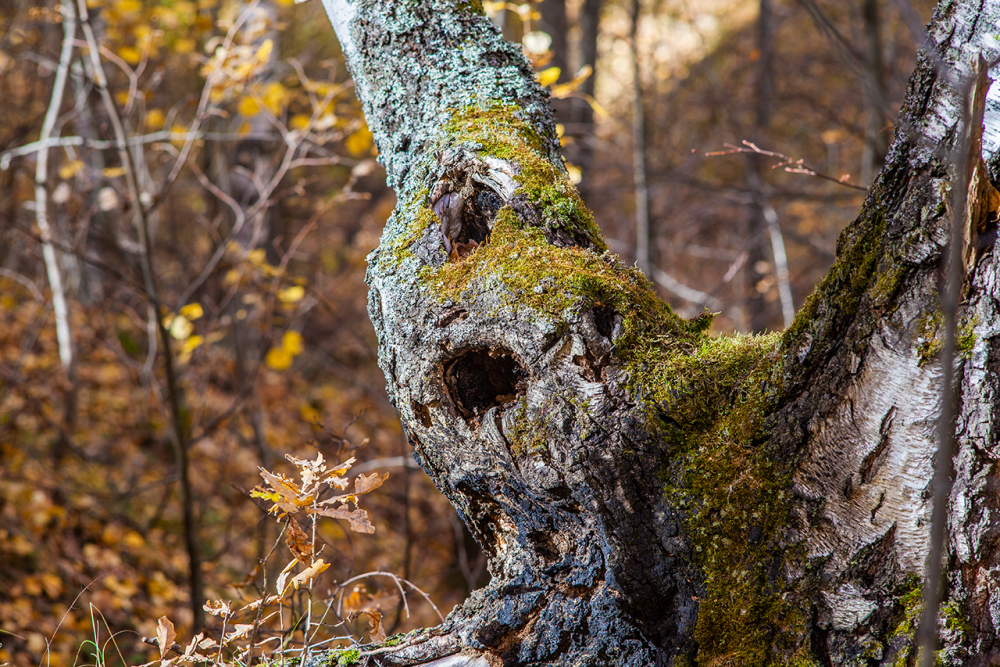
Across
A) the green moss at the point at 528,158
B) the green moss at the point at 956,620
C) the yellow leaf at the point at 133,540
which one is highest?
the green moss at the point at 528,158

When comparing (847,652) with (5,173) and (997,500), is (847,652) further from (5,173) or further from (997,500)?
(5,173)

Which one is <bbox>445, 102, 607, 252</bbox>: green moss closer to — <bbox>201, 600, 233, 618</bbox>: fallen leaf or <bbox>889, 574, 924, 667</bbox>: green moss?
<bbox>889, 574, 924, 667</bbox>: green moss

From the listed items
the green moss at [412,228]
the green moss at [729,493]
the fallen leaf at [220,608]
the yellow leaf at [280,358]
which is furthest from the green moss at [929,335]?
the yellow leaf at [280,358]

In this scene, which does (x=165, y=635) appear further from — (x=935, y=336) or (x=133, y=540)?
(x=133, y=540)

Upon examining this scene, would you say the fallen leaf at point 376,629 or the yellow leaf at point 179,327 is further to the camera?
the yellow leaf at point 179,327

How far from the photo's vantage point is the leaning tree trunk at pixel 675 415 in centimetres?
112

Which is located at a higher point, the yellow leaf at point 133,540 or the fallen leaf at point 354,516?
the fallen leaf at point 354,516

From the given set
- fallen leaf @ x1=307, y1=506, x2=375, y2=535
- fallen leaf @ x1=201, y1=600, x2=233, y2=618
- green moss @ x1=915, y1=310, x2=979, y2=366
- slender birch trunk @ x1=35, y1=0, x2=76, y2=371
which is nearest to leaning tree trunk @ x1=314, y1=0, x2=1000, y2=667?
green moss @ x1=915, y1=310, x2=979, y2=366

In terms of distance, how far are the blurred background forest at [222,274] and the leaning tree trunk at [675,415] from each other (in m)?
0.55

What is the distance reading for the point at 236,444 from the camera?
5.98m

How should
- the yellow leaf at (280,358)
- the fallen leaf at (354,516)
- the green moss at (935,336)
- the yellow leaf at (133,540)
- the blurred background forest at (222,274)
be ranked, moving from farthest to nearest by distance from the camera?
the yellow leaf at (133,540)
the yellow leaf at (280,358)
the blurred background forest at (222,274)
the fallen leaf at (354,516)
the green moss at (935,336)

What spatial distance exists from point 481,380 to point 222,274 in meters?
5.15

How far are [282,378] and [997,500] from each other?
6.97 m

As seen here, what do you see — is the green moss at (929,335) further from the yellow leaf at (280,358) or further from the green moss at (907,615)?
the yellow leaf at (280,358)
